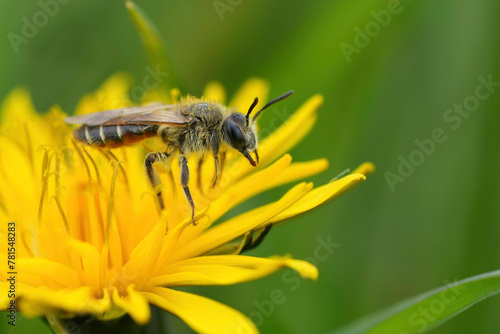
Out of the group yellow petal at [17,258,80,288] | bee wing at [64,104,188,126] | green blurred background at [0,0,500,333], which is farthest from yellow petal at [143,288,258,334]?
green blurred background at [0,0,500,333]

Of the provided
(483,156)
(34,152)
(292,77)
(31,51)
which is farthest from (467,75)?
(31,51)

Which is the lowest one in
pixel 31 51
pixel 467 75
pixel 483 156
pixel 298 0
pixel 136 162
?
pixel 483 156

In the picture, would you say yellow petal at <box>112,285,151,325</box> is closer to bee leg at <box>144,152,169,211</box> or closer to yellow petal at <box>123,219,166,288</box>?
yellow petal at <box>123,219,166,288</box>

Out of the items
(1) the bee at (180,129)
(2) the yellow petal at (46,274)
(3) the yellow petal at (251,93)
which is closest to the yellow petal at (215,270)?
(2) the yellow petal at (46,274)

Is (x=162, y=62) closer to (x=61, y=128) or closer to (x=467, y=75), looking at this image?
(x=61, y=128)

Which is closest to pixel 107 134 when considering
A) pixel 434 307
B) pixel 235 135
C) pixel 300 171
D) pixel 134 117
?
pixel 134 117

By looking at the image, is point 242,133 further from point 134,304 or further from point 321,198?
point 134,304
